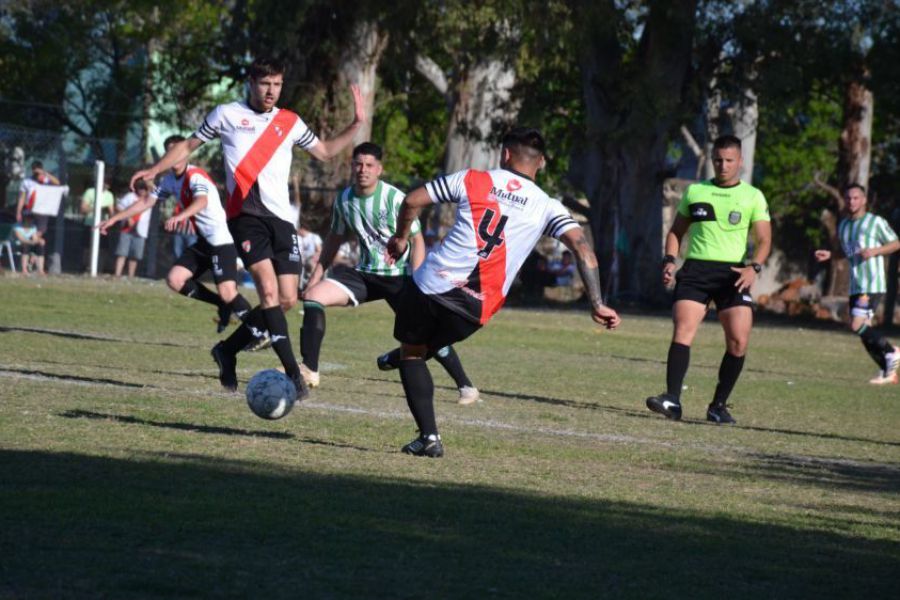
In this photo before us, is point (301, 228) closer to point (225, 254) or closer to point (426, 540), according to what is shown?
point (225, 254)

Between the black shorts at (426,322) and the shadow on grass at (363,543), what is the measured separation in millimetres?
1128

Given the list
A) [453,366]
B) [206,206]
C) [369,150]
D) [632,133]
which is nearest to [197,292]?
[206,206]

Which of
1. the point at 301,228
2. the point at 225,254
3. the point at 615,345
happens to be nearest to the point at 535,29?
the point at 301,228

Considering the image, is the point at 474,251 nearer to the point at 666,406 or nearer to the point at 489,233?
the point at 489,233

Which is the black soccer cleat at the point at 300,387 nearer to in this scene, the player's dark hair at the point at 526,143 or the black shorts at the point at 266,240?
the black shorts at the point at 266,240

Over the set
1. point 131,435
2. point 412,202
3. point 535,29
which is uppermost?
point 535,29

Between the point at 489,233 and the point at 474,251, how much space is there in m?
0.12

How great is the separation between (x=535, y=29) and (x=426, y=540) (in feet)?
76.2

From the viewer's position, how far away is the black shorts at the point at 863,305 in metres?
15.3

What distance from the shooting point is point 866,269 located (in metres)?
15.5

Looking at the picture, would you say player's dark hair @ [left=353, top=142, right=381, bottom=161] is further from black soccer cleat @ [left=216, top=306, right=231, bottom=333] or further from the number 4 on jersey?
black soccer cleat @ [left=216, top=306, right=231, bottom=333]

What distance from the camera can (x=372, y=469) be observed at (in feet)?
23.1

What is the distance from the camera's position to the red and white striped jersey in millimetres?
9805

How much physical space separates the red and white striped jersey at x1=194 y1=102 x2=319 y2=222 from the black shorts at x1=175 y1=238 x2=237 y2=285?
3.87m
